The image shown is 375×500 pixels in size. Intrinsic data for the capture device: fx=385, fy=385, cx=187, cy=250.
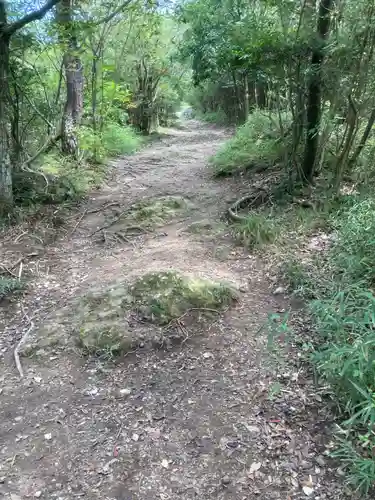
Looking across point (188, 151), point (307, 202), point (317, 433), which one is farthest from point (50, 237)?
point (188, 151)

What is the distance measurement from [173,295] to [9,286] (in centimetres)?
Answer: 189

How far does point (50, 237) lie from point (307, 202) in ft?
12.1

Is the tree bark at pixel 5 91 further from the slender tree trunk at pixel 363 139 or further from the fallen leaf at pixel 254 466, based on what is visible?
the fallen leaf at pixel 254 466

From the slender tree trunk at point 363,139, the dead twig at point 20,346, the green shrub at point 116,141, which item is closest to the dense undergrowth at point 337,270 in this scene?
the slender tree trunk at point 363,139

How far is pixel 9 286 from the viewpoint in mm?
4180

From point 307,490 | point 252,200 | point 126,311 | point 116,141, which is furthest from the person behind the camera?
point 116,141

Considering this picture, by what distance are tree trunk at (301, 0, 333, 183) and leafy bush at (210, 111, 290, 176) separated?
40.2 inches

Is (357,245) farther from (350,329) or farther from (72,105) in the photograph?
(72,105)

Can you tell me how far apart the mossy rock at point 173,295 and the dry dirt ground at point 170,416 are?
0.63 feet

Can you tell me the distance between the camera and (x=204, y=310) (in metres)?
3.53

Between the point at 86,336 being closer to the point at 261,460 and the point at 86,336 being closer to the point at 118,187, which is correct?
the point at 261,460

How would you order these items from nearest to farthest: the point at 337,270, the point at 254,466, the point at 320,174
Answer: the point at 254,466 < the point at 337,270 < the point at 320,174

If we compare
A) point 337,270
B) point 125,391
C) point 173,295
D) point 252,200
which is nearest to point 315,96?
point 252,200

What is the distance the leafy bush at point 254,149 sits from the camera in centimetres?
699
